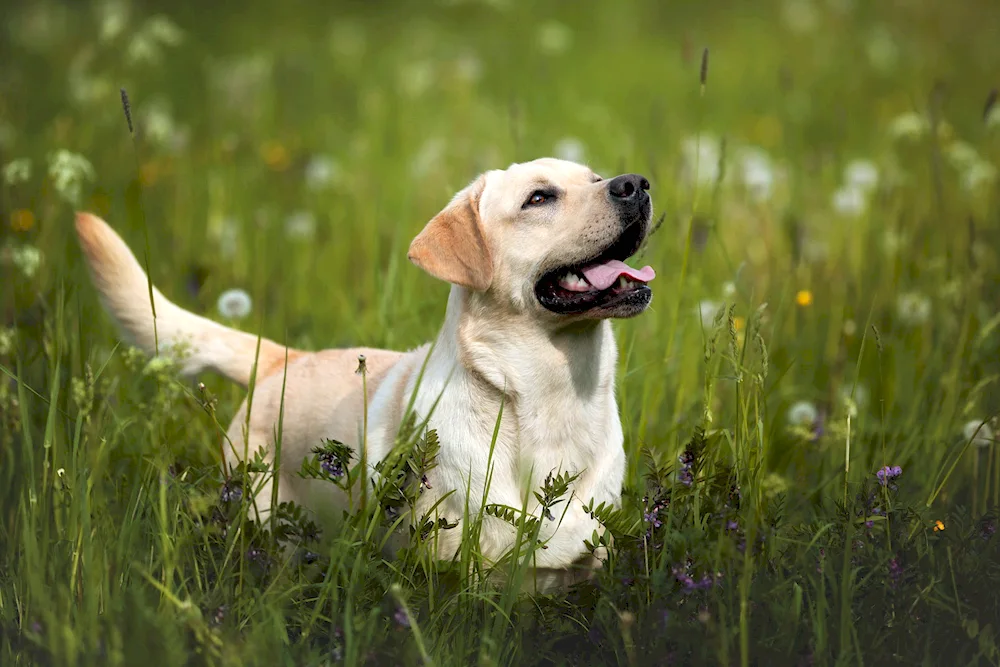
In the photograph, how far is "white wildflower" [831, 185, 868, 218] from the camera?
5.99 m

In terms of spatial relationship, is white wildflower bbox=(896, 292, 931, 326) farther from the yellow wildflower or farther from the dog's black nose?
the yellow wildflower

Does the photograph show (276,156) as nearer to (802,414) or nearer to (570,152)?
(570,152)

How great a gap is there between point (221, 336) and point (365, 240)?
98.1 inches

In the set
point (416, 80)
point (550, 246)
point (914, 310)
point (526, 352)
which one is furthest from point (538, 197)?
point (416, 80)

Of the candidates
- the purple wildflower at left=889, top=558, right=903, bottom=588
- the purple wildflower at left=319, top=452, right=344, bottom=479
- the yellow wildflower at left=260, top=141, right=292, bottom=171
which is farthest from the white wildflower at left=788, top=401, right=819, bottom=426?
the yellow wildflower at left=260, top=141, right=292, bottom=171

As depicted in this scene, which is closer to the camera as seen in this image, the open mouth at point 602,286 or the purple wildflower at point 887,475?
the purple wildflower at point 887,475

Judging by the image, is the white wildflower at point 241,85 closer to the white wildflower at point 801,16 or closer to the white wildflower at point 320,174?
the white wildflower at point 320,174

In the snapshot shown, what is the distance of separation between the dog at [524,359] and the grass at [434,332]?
0.48ft

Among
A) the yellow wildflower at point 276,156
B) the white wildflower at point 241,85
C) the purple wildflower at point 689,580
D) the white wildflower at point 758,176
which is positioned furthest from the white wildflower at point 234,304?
the white wildflower at point 241,85

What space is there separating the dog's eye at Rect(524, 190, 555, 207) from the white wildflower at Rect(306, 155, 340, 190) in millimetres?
3597

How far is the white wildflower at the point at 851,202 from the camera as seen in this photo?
19.7 feet

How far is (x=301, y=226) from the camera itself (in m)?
6.05

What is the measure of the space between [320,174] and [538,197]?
3.66 m

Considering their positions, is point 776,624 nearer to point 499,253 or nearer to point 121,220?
point 499,253
